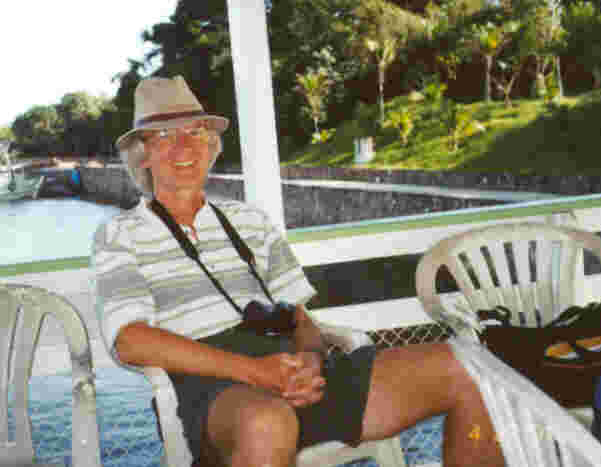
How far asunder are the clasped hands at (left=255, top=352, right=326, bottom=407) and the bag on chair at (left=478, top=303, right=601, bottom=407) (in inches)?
14.4

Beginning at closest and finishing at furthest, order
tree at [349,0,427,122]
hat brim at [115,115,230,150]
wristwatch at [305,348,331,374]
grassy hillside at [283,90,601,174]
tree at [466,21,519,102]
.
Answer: wristwatch at [305,348,331,374]
hat brim at [115,115,230,150]
tree at [349,0,427,122]
tree at [466,21,519,102]
grassy hillside at [283,90,601,174]

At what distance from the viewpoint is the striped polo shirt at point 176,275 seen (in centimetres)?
144

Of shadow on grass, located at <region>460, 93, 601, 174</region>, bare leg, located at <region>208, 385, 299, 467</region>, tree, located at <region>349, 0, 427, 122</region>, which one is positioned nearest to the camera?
bare leg, located at <region>208, 385, 299, 467</region>

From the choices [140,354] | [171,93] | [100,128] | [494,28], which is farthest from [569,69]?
[140,354]

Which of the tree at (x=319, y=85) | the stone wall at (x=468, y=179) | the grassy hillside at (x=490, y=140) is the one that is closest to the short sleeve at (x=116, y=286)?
the tree at (x=319, y=85)

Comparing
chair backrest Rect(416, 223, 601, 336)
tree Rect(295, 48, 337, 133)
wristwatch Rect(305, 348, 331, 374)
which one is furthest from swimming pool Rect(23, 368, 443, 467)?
tree Rect(295, 48, 337, 133)

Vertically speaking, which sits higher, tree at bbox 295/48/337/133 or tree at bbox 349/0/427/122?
tree at bbox 349/0/427/122

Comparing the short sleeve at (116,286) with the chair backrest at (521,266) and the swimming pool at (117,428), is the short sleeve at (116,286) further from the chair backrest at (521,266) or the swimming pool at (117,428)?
the swimming pool at (117,428)

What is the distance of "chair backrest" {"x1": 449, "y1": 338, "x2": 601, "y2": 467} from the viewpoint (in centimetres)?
66

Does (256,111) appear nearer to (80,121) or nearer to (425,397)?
(425,397)

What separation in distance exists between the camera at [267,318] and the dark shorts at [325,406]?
15 cm

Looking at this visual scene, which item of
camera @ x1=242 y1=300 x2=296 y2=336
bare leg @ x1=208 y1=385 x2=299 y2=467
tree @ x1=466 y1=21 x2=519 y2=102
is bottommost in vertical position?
bare leg @ x1=208 y1=385 x2=299 y2=467

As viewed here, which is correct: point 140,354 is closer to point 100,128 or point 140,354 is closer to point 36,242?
point 36,242

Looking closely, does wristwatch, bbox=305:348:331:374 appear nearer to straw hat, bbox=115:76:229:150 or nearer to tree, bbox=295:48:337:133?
straw hat, bbox=115:76:229:150
